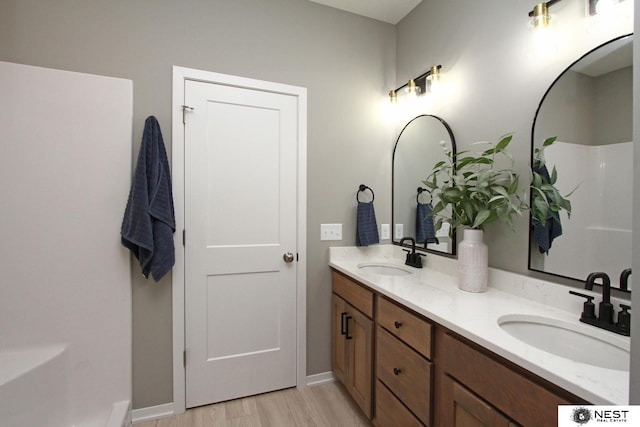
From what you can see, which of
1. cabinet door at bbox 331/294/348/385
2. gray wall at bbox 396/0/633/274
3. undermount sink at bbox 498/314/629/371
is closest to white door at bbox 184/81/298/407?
cabinet door at bbox 331/294/348/385

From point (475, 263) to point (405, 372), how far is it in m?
0.60

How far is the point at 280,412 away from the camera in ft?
5.91

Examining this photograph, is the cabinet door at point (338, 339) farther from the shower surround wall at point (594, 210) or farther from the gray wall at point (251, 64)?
the shower surround wall at point (594, 210)

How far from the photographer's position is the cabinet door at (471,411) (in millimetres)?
881

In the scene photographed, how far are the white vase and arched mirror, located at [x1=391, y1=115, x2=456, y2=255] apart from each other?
0.35m

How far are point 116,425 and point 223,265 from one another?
37.6 inches

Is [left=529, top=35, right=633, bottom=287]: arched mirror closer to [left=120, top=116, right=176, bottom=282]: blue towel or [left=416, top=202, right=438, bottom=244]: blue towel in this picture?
[left=416, top=202, right=438, bottom=244]: blue towel

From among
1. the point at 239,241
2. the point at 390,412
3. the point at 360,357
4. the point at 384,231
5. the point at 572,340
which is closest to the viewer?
the point at 572,340

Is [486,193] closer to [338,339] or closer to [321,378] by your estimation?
[338,339]

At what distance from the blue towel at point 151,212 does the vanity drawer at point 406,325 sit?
3.99 ft

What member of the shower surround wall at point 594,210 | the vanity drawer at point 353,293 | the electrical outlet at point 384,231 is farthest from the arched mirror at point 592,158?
the electrical outlet at point 384,231

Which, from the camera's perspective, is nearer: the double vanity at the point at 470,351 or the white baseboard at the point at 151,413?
the double vanity at the point at 470,351

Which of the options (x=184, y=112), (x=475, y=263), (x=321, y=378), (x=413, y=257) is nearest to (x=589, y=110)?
(x=475, y=263)

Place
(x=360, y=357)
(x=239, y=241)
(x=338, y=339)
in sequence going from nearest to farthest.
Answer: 1. (x=360, y=357)
2. (x=239, y=241)
3. (x=338, y=339)
